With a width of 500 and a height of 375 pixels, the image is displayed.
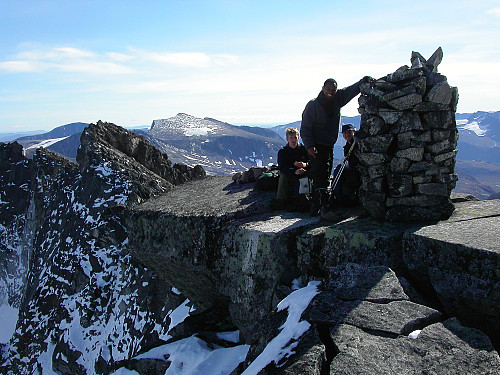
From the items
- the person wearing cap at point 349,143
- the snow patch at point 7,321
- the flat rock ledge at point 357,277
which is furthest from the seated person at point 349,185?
the snow patch at point 7,321

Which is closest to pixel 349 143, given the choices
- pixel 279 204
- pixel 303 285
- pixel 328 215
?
pixel 328 215

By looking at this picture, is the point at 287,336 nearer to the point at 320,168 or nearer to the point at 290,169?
the point at 320,168

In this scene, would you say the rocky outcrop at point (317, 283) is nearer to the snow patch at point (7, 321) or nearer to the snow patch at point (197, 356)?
the snow patch at point (197, 356)

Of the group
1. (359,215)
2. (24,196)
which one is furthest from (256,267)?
(24,196)

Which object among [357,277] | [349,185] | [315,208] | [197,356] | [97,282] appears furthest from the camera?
[97,282]

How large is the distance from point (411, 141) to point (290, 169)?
149 inches

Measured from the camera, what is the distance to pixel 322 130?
9.85 m

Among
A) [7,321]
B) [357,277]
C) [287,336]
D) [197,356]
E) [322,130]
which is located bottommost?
[7,321]

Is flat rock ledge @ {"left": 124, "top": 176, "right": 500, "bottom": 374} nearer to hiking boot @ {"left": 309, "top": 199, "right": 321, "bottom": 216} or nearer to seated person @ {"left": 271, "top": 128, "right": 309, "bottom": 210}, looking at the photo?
hiking boot @ {"left": 309, "top": 199, "right": 321, "bottom": 216}

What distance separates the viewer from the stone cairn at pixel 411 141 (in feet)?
25.2

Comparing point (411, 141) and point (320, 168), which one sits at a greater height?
point (411, 141)

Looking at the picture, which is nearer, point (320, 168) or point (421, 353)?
point (421, 353)

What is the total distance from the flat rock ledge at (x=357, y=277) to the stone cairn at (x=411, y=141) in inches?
16.5

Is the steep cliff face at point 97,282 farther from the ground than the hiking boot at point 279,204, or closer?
closer
